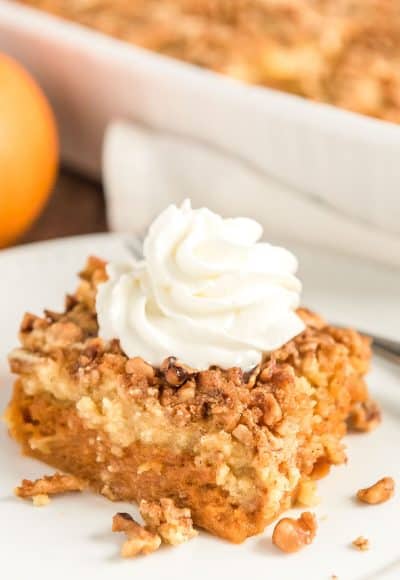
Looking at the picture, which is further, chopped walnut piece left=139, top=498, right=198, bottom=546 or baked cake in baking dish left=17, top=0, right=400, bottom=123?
baked cake in baking dish left=17, top=0, right=400, bottom=123

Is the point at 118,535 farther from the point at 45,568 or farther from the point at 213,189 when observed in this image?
the point at 213,189

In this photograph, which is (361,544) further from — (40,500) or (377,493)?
(40,500)

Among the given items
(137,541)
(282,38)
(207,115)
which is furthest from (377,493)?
(282,38)

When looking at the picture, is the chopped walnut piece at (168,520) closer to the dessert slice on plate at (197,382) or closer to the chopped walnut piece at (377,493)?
the dessert slice on plate at (197,382)

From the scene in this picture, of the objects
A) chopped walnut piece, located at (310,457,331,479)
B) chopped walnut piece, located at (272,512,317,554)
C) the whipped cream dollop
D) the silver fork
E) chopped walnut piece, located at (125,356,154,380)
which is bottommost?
chopped walnut piece, located at (310,457,331,479)

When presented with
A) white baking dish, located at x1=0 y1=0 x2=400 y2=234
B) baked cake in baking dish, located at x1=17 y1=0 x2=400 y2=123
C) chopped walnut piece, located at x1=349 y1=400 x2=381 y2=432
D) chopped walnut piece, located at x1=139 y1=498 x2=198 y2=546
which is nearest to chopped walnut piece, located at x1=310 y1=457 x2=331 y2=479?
chopped walnut piece, located at x1=349 y1=400 x2=381 y2=432

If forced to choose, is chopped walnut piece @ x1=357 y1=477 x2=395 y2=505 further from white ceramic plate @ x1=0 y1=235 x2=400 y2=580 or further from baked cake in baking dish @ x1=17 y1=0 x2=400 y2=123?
baked cake in baking dish @ x1=17 y1=0 x2=400 y2=123

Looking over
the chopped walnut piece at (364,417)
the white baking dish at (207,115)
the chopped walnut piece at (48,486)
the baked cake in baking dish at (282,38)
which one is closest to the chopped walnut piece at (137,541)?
the chopped walnut piece at (48,486)
